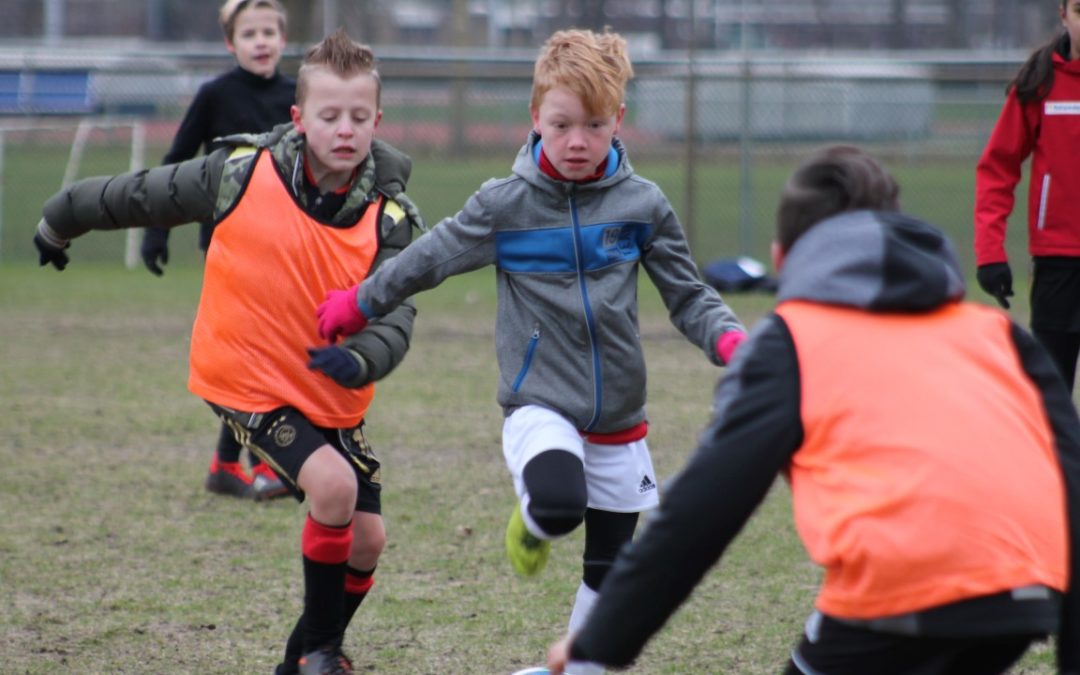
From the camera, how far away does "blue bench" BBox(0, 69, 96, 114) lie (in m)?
15.1

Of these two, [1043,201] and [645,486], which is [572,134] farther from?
[1043,201]

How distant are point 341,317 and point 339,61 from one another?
71cm

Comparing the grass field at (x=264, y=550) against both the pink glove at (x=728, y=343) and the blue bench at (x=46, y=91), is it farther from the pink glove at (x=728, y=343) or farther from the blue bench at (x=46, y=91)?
the blue bench at (x=46, y=91)

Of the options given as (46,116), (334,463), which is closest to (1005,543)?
(334,463)

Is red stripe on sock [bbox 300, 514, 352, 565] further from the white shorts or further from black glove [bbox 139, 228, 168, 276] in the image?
black glove [bbox 139, 228, 168, 276]

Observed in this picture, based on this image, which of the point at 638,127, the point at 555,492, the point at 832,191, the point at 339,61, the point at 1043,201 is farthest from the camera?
the point at 638,127

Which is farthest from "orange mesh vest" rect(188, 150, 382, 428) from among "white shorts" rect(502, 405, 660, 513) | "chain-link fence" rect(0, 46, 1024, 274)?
"chain-link fence" rect(0, 46, 1024, 274)

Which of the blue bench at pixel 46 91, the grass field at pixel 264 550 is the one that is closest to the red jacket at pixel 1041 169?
the grass field at pixel 264 550

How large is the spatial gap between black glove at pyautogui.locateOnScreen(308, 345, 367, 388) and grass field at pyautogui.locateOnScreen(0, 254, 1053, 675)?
98 centimetres

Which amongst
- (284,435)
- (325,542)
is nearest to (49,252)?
(284,435)

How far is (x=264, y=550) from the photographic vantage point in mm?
5086

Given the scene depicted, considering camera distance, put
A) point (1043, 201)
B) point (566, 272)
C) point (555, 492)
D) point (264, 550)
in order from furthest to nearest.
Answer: point (1043, 201)
point (264, 550)
point (566, 272)
point (555, 492)

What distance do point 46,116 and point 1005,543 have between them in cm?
1533

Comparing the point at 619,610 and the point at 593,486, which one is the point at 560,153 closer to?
the point at 593,486
